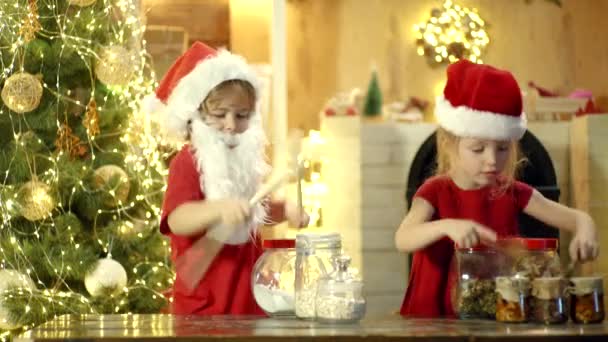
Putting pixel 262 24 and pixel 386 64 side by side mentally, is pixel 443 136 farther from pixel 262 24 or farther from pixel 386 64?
pixel 386 64

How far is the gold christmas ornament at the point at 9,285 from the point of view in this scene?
3324 millimetres

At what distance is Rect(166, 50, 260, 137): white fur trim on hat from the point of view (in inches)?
98.9

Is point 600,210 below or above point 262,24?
below

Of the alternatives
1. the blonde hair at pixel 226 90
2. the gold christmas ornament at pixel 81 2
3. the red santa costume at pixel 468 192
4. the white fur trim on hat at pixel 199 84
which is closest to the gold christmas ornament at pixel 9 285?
the gold christmas ornament at pixel 81 2

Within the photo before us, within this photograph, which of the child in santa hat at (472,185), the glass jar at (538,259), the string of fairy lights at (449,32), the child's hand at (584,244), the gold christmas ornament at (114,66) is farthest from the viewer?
the string of fairy lights at (449,32)

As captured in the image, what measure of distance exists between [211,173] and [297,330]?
0.83 meters

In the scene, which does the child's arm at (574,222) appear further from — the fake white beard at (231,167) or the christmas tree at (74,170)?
the christmas tree at (74,170)

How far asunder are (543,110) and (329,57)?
103cm

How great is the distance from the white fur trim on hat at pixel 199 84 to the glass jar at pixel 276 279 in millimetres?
610

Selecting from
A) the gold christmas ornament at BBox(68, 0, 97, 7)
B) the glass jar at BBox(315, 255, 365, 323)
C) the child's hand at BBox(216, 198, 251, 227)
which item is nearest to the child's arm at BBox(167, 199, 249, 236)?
the child's hand at BBox(216, 198, 251, 227)

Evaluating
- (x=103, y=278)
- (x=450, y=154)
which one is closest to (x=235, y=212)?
(x=450, y=154)

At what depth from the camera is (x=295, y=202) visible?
2.42 metres

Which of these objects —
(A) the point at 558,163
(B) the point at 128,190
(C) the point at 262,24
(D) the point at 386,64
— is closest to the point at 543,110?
(A) the point at 558,163

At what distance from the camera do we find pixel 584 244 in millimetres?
2111
